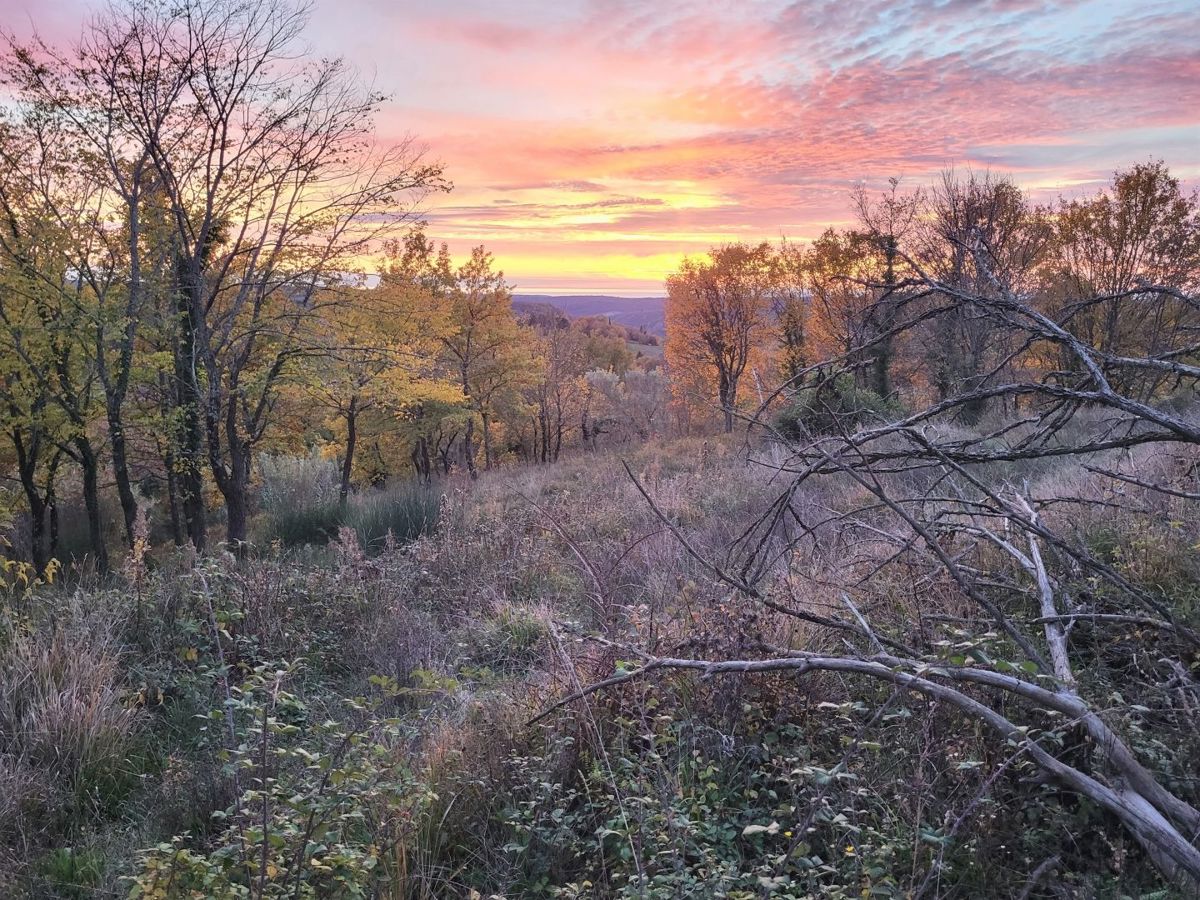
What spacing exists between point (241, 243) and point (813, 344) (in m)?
26.0

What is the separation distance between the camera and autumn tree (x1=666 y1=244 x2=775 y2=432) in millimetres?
36500

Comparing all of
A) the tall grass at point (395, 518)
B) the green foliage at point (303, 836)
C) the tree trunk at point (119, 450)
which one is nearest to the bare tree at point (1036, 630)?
the green foliage at point (303, 836)

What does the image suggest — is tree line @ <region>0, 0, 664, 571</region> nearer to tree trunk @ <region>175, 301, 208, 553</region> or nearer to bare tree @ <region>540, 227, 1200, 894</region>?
tree trunk @ <region>175, 301, 208, 553</region>

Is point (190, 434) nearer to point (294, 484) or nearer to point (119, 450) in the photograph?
point (119, 450)

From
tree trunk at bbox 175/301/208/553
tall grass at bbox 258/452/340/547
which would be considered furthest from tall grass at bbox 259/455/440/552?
tree trunk at bbox 175/301/208/553

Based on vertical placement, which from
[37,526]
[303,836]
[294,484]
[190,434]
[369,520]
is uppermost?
[190,434]

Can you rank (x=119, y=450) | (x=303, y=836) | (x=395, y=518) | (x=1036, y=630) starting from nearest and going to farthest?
(x=303, y=836) → (x=1036, y=630) → (x=395, y=518) → (x=119, y=450)

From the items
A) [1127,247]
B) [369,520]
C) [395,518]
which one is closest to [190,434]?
[369,520]

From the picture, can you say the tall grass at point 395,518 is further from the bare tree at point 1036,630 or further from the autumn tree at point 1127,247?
the autumn tree at point 1127,247

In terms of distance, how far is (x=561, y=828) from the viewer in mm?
2436

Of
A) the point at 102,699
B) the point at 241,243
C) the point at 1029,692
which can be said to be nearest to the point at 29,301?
the point at 241,243

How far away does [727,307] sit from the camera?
36812 mm

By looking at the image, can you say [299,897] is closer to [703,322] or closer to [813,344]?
[813,344]

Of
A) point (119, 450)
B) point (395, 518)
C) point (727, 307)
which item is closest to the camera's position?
point (395, 518)
